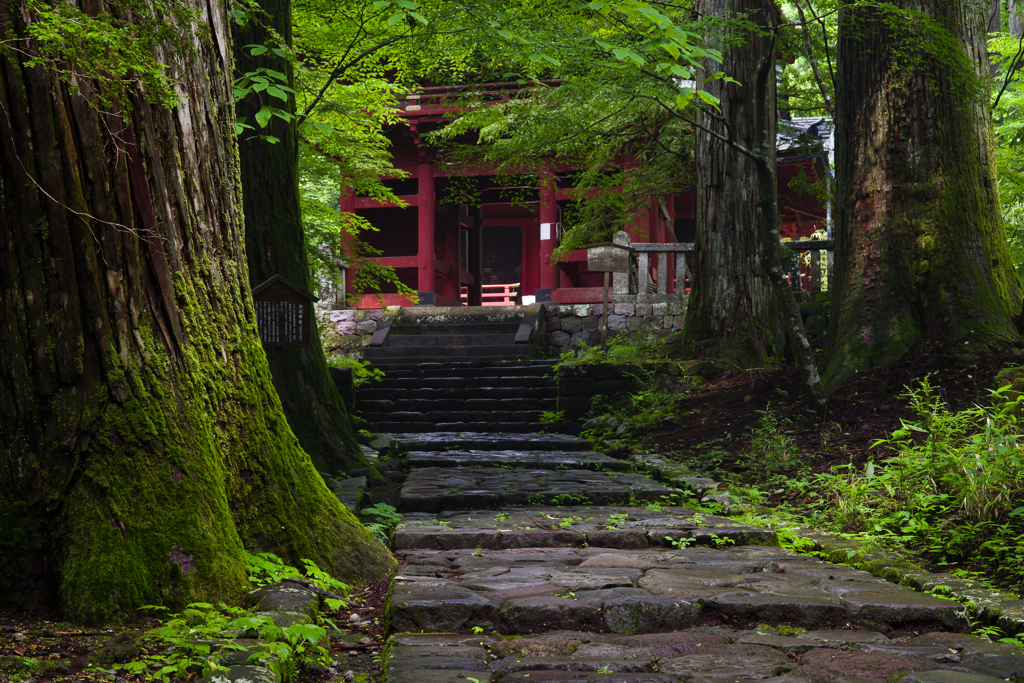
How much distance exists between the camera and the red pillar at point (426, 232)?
54.0 ft

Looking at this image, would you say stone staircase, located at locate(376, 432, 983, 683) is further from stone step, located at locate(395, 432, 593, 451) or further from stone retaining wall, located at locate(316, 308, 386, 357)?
stone retaining wall, located at locate(316, 308, 386, 357)

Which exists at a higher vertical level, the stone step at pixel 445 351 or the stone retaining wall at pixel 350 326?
the stone retaining wall at pixel 350 326

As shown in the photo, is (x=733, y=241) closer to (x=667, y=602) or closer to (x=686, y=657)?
(x=667, y=602)

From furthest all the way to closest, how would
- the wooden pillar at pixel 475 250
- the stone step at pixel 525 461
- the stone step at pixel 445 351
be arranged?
the wooden pillar at pixel 475 250 < the stone step at pixel 445 351 < the stone step at pixel 525 461

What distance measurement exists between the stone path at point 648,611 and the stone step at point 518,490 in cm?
39

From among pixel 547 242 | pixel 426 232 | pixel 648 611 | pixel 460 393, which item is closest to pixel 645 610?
pixel 648 611

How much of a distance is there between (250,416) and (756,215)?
793cm

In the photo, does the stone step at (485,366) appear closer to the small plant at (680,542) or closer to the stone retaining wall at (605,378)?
the stone retaining wall at (605,378)

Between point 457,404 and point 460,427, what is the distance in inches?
26.8

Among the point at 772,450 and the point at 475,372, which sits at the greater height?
the point at 475,372

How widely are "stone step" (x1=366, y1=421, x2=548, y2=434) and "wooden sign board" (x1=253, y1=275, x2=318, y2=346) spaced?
460 centimetres

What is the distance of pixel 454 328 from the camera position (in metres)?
14.1

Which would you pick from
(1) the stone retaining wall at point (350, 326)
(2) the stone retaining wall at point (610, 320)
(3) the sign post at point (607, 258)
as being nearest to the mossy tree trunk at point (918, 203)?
(3) the sign post at point (607, 258)

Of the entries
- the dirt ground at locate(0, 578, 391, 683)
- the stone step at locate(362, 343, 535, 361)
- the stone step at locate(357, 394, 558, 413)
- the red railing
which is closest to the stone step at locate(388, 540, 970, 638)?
the dirt ground at locate(0, 578, 391, 683)
